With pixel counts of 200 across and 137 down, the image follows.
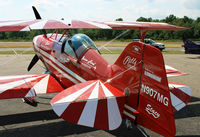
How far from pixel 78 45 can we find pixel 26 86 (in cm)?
183

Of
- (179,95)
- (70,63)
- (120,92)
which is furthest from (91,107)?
(70,63)

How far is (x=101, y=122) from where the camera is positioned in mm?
3061

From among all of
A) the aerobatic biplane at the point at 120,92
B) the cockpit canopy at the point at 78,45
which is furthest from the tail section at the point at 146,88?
the cockpit canopy at the point at 78,45

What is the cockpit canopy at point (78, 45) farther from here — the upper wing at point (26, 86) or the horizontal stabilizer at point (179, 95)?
the horizontal stabilizer at point (179, 95)

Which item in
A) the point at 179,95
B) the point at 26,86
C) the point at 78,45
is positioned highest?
the point at 78,45

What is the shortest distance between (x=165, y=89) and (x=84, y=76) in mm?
2267

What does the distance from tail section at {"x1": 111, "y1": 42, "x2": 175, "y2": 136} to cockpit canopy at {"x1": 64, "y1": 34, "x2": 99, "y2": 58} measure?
1.64 meters

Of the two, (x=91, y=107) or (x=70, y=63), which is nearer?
(x=91, y=107)

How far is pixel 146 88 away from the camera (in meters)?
3.21

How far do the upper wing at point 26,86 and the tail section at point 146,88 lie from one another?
2471 millimetres

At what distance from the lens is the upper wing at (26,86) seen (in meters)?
4.73

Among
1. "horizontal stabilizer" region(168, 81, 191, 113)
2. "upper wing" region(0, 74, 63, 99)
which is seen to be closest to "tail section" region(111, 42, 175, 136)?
"horizontal stabilizer" region(168, 81, 191, 113)

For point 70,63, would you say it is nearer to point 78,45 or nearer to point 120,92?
point 78,45

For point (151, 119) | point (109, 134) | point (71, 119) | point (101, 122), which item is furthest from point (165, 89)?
point (109, 134)
